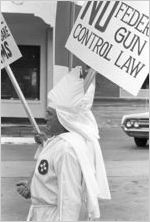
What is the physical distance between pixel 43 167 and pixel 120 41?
1.06m

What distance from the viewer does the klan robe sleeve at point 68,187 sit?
329cm

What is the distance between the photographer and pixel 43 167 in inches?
133

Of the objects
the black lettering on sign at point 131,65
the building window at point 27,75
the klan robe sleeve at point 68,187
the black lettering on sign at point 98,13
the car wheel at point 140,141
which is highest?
the black lettering on sign at point 98,13

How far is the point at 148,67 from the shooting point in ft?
12.5

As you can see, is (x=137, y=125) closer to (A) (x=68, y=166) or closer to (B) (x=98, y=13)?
(B) (x=98, y=13)

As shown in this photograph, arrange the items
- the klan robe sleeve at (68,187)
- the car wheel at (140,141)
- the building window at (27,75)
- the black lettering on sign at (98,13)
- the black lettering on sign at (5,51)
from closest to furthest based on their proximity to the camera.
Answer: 1. the klan robe sleeve at (68,187)
2. the black lettering on sign at (98,13)
3. the black lettering on sign at (5,51)
4. the car wheel at (140,141)
5. the building window at (27,75)

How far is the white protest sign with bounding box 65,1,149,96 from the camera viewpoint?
12.5 ft

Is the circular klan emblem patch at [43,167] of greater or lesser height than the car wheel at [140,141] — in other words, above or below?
above

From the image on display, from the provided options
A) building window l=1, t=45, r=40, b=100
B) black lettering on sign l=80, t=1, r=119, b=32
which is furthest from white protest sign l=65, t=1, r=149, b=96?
building window l=1, t=45, r=40, b=100

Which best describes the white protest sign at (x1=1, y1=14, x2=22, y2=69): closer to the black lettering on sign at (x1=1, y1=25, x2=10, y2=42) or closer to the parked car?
the black lettering on sign at (x1=1, y1=25, x2=10, y2=42)

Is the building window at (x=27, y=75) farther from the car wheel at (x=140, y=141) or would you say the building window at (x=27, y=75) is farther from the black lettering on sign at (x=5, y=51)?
the black lettering on sign at (x=5, y=51)

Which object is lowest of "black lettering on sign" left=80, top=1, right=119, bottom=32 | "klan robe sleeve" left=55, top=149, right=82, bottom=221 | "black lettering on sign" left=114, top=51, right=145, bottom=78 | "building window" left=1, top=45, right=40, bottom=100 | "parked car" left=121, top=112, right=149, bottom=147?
"building window" left=1, top=45, right=40, bottom=100

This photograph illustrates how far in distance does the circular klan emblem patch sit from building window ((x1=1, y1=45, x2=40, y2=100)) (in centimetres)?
1722

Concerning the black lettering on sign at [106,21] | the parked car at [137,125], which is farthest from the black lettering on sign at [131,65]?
the parked car at [137,125]
